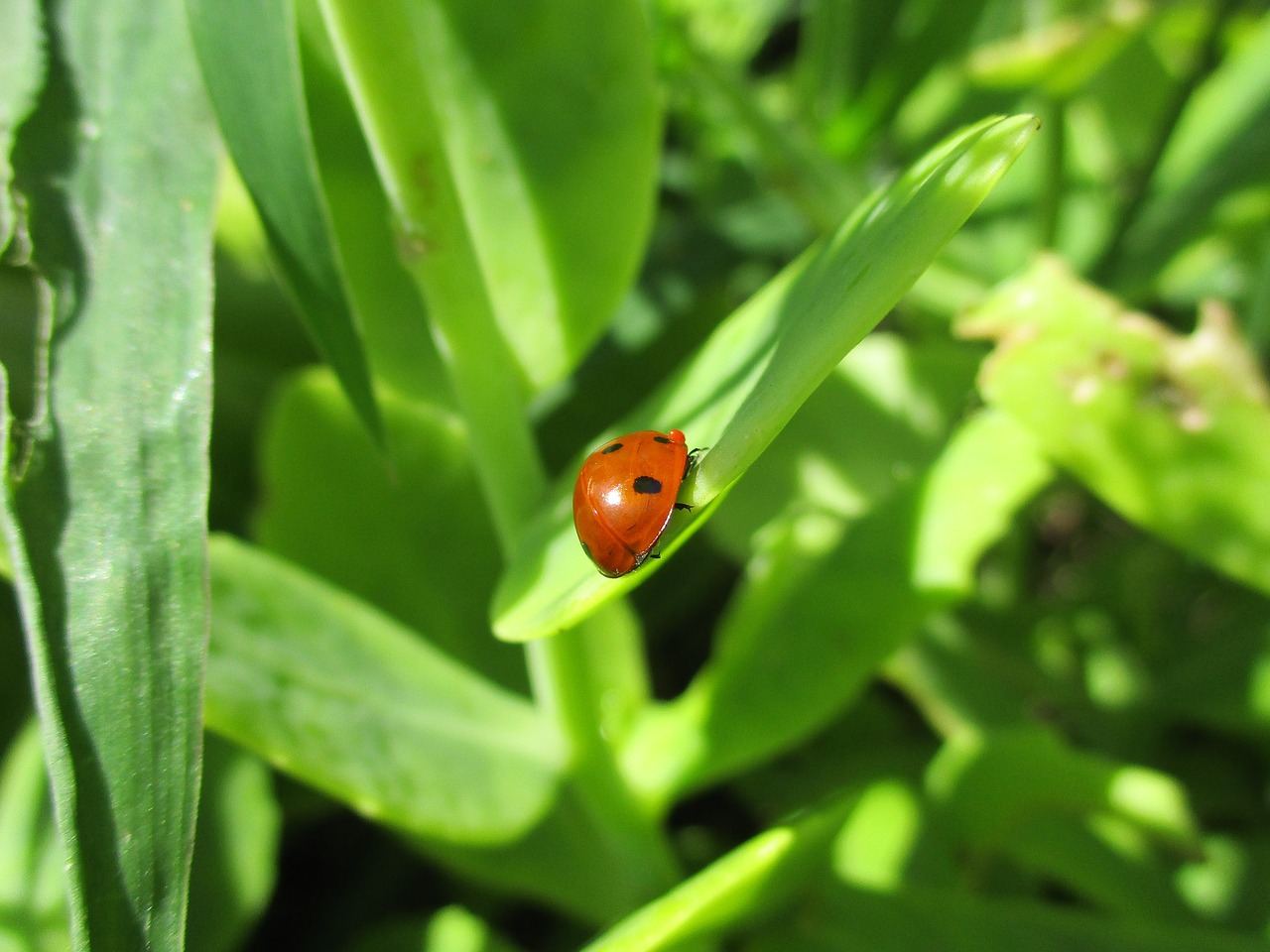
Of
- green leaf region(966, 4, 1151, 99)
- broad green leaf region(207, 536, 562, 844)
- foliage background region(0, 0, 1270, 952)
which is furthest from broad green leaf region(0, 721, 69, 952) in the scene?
green leaf region(966, 4, 1151, 99)

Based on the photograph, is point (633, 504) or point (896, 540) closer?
point (633, 504)

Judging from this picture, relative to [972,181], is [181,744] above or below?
below

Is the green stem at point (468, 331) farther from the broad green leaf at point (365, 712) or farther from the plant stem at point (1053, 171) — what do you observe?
the plant stem at point (1053, 171)

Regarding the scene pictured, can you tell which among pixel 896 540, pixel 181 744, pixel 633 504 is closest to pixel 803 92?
pixel 896 540

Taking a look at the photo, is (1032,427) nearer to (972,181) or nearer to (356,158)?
(972,181)

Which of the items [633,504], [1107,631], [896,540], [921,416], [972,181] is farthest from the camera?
[1107,631]

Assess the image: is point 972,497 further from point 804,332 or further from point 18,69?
point 18,69
